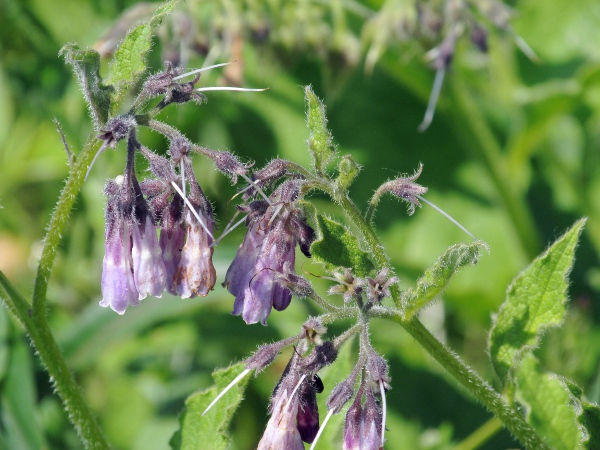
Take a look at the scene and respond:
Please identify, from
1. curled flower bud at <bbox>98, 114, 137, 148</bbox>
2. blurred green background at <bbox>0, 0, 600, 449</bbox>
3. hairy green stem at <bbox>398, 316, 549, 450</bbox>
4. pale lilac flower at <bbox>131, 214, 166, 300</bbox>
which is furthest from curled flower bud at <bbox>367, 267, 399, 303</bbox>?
blurred green background at <bbox>0, 0, 600, 449</bbox>

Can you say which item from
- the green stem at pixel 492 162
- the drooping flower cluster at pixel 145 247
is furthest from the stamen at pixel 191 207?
the green stem at pixel 492 162

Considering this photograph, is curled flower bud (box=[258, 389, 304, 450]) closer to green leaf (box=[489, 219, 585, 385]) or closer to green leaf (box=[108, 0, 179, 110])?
green leaf (box=[489, 219, 585, 385])

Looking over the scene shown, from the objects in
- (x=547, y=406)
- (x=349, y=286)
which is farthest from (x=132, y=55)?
(x=547, y=406)

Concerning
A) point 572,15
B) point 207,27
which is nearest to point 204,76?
point 207,27

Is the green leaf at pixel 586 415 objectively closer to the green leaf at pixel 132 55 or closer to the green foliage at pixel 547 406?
the green foliage at pixel 547 406

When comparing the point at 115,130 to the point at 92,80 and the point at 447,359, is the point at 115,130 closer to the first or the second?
the point at 92,80

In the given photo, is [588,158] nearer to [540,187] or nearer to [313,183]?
[540,187]

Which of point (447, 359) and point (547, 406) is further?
point (547, 406)
